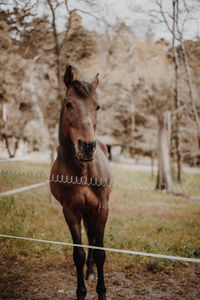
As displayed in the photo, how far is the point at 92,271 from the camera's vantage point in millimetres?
2979

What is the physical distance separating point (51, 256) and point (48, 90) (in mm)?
7635

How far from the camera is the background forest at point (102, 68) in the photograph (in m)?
4.73

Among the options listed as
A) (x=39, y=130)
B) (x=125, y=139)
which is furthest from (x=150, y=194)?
(x=125, y=139)

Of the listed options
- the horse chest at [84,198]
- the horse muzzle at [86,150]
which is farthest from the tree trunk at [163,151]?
the horse muzzle at [86,150]

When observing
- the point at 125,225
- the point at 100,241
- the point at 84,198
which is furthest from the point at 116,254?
the point at 84,198

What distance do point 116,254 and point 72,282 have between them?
91 cm

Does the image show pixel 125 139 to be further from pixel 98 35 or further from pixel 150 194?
pixel 98 35

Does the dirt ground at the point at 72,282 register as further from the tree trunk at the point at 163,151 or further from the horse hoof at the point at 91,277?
the tree trunk at the point at 163,151

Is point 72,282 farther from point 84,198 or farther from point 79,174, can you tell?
point 79,174

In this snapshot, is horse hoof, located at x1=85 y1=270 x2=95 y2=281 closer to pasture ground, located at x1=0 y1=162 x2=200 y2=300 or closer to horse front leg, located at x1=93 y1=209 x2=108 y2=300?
pasture ground, located at x1=0 y1=162 x2=200 y2=300

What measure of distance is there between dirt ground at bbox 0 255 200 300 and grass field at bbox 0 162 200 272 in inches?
6.6

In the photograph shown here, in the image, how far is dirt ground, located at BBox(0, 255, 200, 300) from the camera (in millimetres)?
2568

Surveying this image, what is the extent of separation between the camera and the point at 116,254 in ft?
11.5

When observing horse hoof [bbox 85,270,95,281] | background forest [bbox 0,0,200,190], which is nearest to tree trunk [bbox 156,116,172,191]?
background forest [bbox 0,0,200,190]
